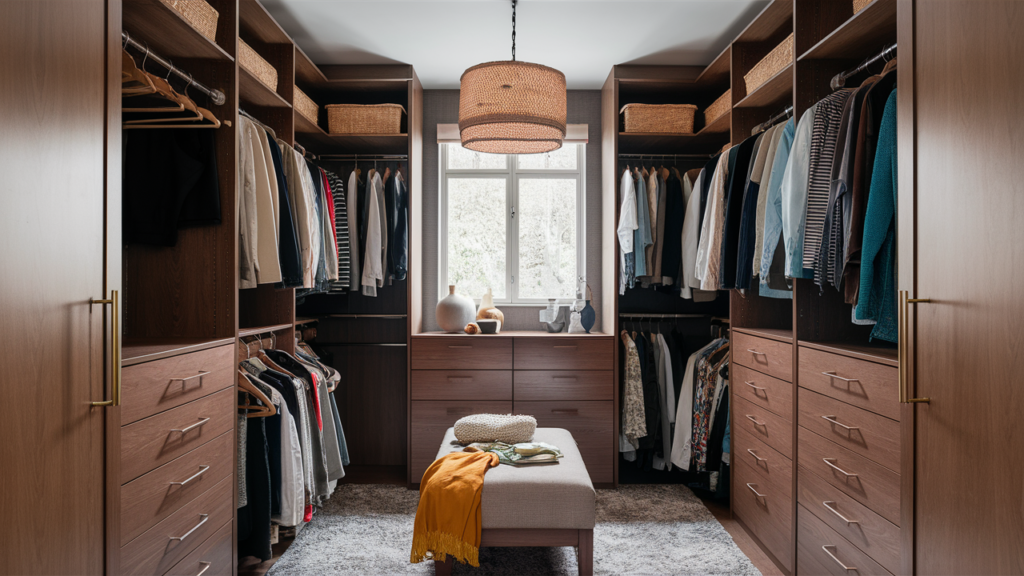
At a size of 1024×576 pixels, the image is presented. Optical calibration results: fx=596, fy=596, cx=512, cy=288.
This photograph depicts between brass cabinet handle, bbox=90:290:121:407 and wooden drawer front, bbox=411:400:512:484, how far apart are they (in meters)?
2.16

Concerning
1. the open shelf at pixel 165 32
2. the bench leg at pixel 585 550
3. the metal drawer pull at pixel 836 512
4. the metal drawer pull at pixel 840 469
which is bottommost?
the bench leg at pixel 585 550

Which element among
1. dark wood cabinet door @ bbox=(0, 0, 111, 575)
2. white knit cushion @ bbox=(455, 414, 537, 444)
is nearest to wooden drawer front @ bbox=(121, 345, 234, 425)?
dark wood cabinet door @ bbox=(0, 0, 111, 575)

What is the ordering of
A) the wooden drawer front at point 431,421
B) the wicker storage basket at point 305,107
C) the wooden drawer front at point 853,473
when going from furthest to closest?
the wooden drawer front at point 431,421
the wicker storage basket at point 305,107
the wooden drawer front at point 853,473

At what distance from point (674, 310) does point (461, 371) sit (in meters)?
1.49

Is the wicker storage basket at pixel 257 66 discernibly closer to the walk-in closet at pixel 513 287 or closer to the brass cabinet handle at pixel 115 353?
the walk-in closet at pixel 513 287

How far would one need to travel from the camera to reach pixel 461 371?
3.52 meters

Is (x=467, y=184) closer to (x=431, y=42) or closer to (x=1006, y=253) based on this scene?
(x=431, y=42)

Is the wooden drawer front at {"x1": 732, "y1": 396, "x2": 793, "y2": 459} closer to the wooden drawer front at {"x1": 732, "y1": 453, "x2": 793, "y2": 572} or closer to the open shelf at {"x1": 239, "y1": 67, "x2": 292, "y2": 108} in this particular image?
the wooden drawer front at {"x1": 732, "y1": 453, "x2": 793, "y2": 572}

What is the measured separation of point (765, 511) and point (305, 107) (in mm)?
3063

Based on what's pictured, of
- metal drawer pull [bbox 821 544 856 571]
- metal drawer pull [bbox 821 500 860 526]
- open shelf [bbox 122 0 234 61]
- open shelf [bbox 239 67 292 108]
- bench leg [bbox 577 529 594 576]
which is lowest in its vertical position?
bench leg [bbox 577 529 594 576]

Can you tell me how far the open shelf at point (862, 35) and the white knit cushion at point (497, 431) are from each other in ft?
6.28

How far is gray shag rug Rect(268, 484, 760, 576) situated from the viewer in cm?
247

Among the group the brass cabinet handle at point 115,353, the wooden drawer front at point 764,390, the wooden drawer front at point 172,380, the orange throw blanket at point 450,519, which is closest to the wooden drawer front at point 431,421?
the orange throw blanket at point 450,519

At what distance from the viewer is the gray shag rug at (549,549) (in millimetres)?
2469
